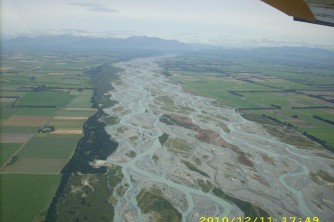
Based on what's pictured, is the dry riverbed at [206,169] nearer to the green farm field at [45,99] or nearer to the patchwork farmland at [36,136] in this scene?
the patchwork farmland at [36,136]

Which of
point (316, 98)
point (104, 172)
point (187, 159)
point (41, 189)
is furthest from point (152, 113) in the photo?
point (316, 98)

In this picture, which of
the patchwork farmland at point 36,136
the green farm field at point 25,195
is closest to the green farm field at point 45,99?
the patchwork farmland at point 36,136

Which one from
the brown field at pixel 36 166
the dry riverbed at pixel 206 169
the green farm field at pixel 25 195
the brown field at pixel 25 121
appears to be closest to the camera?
the green farm field at pixel 25 195

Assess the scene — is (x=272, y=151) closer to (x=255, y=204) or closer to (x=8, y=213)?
(x=255, y=204)

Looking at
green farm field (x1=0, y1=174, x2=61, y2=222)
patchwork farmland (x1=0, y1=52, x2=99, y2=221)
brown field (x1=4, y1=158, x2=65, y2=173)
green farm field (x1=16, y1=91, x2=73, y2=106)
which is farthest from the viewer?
green farm field (x1=16, y1=91, x2=73, y2=106)

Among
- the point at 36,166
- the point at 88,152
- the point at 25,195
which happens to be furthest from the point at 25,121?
the point at 25,195

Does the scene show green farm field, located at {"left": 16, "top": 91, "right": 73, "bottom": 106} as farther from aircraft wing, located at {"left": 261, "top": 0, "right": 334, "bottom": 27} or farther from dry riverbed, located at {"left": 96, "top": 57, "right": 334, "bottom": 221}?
aircraft wing, located at {"left": 261, "top": 0, "right": 334, "bottom": 27}
